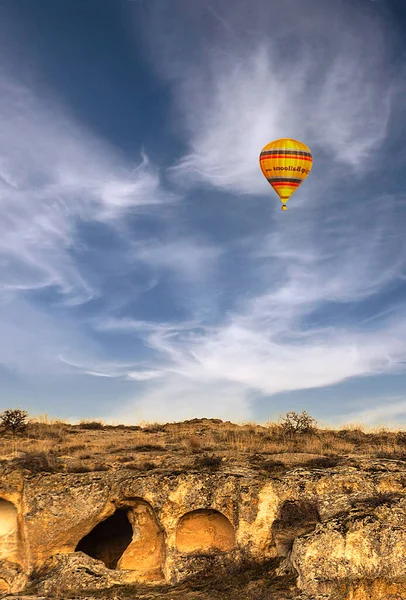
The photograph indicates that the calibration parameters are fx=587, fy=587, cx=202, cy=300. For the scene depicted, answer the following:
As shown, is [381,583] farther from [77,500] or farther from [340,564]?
[77,500]

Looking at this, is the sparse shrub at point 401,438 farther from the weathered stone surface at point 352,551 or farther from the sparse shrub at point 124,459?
the sparse shrub at point 124,459

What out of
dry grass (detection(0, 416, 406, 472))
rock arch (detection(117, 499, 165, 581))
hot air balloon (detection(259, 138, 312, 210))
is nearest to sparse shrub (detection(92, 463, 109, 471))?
dry grass (detection(0, 416, 406, 472))

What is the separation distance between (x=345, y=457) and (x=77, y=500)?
8.92 metres

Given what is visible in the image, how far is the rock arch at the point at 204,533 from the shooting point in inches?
674

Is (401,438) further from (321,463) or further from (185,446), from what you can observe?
(185,446)

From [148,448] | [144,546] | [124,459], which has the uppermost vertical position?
[148,448]

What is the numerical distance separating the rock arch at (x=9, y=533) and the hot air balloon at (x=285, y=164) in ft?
92.7

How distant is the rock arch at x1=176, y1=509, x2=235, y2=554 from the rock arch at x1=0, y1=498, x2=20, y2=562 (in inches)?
196

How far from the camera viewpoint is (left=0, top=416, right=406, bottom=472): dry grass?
19.4m

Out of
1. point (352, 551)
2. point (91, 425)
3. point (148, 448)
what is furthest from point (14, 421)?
point (352, 551)

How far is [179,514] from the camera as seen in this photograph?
16969 mm

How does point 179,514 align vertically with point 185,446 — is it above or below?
below

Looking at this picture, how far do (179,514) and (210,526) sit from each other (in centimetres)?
117

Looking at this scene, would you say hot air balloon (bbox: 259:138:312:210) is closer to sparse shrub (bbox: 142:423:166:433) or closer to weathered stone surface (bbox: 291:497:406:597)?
sparse shrub (bbox: 142:423:166:433)
